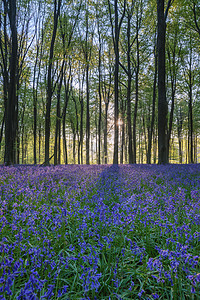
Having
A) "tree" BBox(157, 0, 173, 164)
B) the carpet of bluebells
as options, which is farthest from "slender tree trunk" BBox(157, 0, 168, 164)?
the carpet of bluebells

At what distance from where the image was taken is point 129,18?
1894cm

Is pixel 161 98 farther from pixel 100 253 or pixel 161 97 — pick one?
pixel 100 253

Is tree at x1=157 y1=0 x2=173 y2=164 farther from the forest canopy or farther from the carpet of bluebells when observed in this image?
the carpet of bluebells

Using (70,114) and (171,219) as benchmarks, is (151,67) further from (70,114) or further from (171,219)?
(171,219)

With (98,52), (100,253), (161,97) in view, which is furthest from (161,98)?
(98,52)

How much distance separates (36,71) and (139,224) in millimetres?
24709

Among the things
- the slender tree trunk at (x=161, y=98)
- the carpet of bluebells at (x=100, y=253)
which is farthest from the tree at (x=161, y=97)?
the carpet of bluebells at (x=100, y=253)

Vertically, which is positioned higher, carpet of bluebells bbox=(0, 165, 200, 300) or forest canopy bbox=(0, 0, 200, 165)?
forest canopy bbox=(0, 0, 200, 165)

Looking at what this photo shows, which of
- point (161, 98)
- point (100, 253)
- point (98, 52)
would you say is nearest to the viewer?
point (100, 253)

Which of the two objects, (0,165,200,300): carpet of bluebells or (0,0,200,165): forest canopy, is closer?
(0,165,200,300): carpet of bluebells

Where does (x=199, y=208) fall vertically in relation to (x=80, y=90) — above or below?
below

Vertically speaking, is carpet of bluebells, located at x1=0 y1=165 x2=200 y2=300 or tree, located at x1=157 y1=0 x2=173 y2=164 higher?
tree, located at x1=157 y1=0 x2=173 y2=164

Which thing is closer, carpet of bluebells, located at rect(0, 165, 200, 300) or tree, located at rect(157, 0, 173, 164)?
carpet of bluebells, located at rect(0, 165, 200, 300)

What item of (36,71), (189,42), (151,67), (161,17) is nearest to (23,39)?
(36,71)
